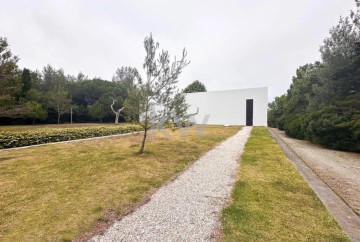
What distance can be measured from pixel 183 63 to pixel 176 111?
1.84 metres

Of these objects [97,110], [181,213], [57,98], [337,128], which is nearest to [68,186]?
[181,213]

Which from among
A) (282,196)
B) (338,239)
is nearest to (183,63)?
(282,196)

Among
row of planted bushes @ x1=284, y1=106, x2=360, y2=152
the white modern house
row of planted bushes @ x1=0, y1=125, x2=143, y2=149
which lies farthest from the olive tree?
the white modern house

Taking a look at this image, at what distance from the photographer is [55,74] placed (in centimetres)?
3391

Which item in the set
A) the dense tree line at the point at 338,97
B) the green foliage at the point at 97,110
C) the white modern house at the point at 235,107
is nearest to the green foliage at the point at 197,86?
the white modern house at the point at 235,107

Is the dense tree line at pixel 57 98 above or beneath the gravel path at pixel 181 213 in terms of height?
above

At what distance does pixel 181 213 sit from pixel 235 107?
2421 cm

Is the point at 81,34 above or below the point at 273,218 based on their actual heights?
above

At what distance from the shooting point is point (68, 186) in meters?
4.25

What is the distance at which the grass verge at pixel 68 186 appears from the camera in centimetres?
278

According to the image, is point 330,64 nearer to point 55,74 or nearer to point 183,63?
point 183,63

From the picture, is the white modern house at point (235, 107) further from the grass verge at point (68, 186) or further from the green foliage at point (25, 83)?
the green foliage at point (25, 83)

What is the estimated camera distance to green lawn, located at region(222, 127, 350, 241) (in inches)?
100.0

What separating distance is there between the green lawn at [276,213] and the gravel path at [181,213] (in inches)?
10.0
